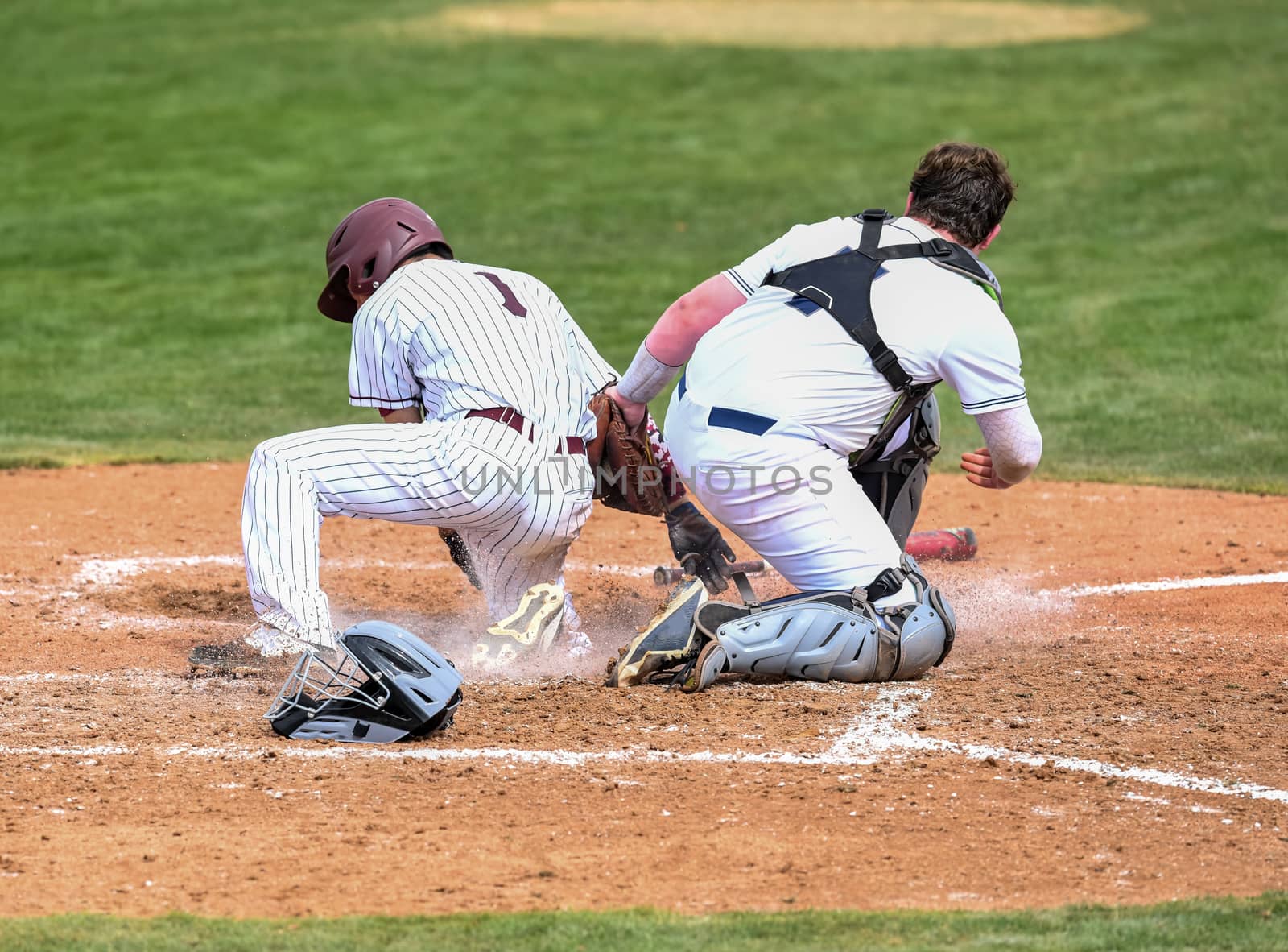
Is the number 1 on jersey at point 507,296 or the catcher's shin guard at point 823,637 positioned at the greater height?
the number 1 on jersey at point 507,296

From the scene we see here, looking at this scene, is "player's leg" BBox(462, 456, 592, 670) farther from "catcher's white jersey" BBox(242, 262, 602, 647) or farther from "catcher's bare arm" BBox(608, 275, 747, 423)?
"catcher's bare arm" BBox(608, 275, 747, 423)

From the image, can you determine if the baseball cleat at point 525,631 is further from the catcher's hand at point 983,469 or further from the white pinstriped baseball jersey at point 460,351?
the catcher's hand at point 983,469

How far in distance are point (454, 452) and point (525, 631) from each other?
2.35 ft

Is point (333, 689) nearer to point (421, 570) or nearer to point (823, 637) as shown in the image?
point (823, 637)

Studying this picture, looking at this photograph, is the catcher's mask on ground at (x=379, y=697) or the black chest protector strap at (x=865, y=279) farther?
the black chest protector strap at (x=865, y=279)

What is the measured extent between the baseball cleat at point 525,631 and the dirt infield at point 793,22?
724 inches

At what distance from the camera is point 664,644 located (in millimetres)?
4852

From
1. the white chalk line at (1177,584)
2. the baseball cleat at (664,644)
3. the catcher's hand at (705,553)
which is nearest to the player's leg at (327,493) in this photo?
the baseball cleat at (664,644)

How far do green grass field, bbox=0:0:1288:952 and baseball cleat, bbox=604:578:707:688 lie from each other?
1.61m

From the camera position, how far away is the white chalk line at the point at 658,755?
4.19 meters

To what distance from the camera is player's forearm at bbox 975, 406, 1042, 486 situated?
4.75 meters

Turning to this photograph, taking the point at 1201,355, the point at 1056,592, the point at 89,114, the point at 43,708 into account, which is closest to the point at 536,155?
the point at 89,114

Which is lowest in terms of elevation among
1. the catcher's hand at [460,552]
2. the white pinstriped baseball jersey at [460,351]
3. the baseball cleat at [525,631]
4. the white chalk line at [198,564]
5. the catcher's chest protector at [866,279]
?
the white chalk line at [198,564]

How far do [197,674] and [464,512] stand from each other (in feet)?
3.25
